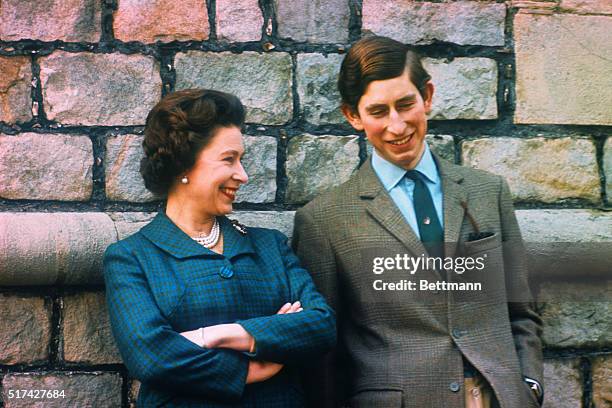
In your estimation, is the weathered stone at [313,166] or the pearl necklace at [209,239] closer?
the pearl necklace at [209,239]

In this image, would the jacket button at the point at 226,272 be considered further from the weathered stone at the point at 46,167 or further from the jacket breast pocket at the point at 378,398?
the weathered stone at the point at 46,167

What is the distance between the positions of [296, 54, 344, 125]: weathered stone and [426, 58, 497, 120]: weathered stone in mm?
373

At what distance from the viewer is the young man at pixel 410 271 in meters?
2.82

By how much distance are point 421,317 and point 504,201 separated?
19.9 inches

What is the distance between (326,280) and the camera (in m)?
2.95

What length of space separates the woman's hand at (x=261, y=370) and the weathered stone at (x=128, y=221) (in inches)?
36.1

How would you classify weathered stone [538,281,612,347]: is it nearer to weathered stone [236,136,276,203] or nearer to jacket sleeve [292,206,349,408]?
jacket sleeve [292,206,349,408]

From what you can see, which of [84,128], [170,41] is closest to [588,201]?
[170,41]

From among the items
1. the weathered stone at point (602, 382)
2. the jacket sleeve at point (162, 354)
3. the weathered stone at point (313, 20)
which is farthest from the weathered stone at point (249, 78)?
the weathered stone at point (602, 382)

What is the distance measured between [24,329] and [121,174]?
0.66 m

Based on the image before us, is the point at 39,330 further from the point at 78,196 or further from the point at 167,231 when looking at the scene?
the point at 167,231

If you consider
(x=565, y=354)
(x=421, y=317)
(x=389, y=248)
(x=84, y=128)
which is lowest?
(x=565, y=354)

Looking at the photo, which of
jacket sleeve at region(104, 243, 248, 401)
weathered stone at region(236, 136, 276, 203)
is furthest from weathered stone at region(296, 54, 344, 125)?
jacket sleeve at region(104, 243, 248, 401)

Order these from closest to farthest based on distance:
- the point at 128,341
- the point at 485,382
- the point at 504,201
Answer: the point at 128,341 → the point at 485,382 → the point at 504,201
